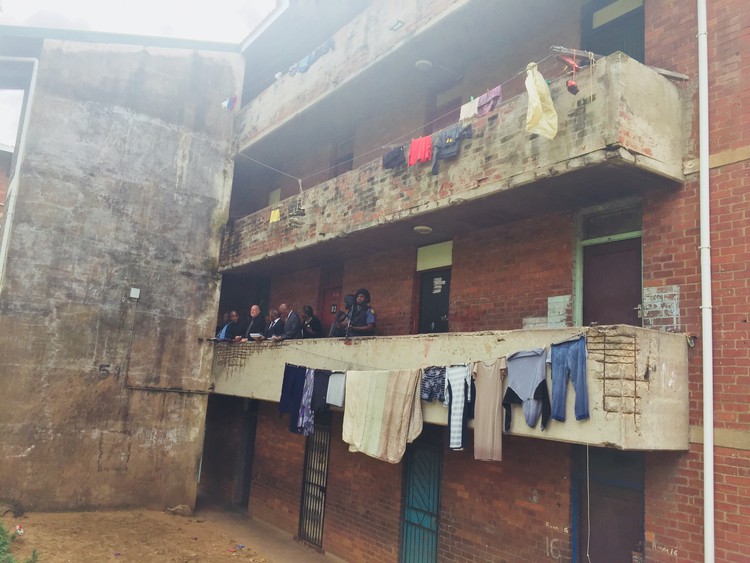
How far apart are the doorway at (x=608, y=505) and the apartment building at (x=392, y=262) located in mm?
29

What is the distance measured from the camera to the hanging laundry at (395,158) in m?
9.86

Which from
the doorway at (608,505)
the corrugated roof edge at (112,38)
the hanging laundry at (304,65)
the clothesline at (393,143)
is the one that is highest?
the corrugated roof edge at (112,38)

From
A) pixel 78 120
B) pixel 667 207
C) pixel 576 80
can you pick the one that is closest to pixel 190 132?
pixel 78 120

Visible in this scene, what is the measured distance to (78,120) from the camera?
13.4 meters

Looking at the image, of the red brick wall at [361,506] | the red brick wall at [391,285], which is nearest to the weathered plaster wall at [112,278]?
the red brick wall at [361,506]

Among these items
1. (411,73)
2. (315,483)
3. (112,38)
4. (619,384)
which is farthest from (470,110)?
(112,38)

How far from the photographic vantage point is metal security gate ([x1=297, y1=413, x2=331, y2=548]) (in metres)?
12.5

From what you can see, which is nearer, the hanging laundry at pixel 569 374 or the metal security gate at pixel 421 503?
the hanging laundry at pixel 569 374

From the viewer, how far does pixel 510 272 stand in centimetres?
935

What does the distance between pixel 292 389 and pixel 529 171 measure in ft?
18.6

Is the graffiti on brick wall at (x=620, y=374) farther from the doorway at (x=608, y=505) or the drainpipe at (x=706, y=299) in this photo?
the doorway at (x=608, y=505)

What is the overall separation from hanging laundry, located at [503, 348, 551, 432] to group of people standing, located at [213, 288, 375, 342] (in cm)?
410

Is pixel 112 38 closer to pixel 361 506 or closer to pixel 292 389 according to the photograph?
pixel 292 389

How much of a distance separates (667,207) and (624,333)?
213 cm
